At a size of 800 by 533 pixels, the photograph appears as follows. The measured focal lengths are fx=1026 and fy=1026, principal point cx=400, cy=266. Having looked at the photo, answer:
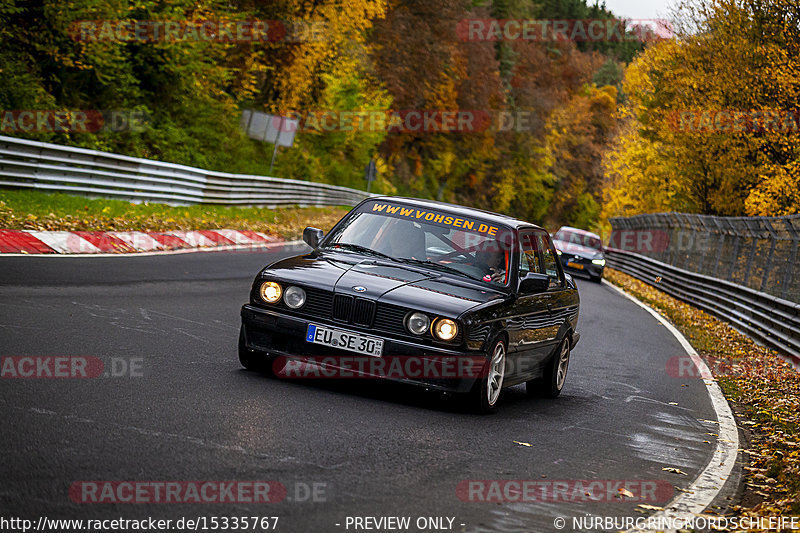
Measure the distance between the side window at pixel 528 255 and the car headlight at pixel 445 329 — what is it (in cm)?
145

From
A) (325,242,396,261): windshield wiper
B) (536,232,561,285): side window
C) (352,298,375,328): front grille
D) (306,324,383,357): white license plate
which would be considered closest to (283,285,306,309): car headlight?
(306,324,383,357): white license plate

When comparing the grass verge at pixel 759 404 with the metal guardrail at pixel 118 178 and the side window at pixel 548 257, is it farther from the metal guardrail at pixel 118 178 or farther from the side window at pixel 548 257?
the metal guardrail at pixel 118 178

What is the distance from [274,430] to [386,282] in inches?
73.9

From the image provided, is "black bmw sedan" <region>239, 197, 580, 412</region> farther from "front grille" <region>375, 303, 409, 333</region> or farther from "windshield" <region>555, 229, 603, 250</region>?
"windshield" <region>555, 229, 603, 250</region>

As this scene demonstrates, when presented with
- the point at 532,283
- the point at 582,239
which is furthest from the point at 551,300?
the point at 582,239

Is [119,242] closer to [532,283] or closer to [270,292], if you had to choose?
[270,292]

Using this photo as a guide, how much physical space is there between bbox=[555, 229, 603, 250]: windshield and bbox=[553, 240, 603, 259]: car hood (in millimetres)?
336

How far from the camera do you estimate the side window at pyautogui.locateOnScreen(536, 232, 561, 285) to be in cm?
945

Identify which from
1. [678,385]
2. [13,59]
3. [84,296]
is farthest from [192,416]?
[13,59]

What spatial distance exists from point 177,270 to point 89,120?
12.6 meters

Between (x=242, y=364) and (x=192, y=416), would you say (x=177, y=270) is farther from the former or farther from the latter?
(x=192, y=416)

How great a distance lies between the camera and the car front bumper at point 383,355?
7.25 meters

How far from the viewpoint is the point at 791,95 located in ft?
94.8

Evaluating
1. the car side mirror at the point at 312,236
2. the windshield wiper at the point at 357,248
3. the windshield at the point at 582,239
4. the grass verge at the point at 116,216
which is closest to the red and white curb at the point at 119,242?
the grass verge at the point at 116,216
